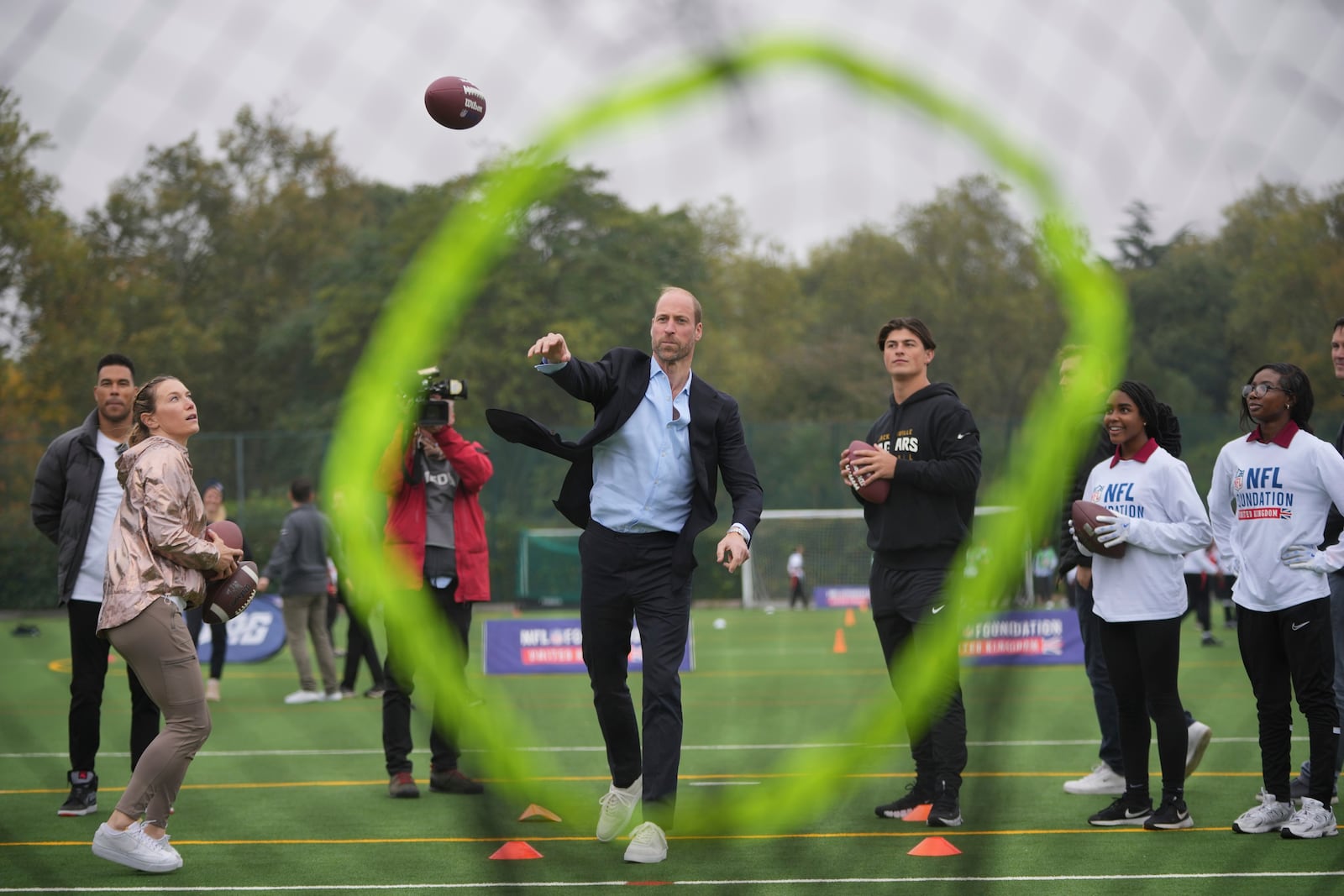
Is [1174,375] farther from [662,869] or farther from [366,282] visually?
[366,282]

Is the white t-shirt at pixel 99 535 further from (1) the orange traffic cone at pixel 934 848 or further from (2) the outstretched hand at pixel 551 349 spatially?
(1) the orange traffic cone at pixel 934 848

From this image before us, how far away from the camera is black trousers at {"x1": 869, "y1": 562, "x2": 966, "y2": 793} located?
16.7ft

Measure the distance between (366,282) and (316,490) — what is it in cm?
367

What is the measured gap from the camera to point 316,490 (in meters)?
18.5

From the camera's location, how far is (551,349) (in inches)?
165

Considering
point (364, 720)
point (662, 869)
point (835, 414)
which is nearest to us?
point (662, 869)

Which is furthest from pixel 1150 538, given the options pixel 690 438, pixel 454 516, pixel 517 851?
pixel 454 516

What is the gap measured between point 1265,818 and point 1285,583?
2.72 ft

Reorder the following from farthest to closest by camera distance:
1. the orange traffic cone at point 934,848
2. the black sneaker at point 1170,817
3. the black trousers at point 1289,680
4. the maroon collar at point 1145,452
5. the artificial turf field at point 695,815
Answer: the maroon collar at point 1145,452 < the black sneaker at point 1170,817 < the black trousers at point 1289,680 < the orange traffic cone at point 934,848 < the artificial turf field at point 695,815

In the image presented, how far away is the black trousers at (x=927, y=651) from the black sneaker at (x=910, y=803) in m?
0.17

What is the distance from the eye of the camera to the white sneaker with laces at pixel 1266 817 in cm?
494

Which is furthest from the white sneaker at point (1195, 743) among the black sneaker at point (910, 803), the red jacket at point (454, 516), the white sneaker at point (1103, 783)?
the red jacket at point (454, 516)

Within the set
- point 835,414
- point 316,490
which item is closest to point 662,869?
point 316,490

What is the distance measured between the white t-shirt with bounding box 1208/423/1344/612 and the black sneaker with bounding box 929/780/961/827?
4.06 feet
